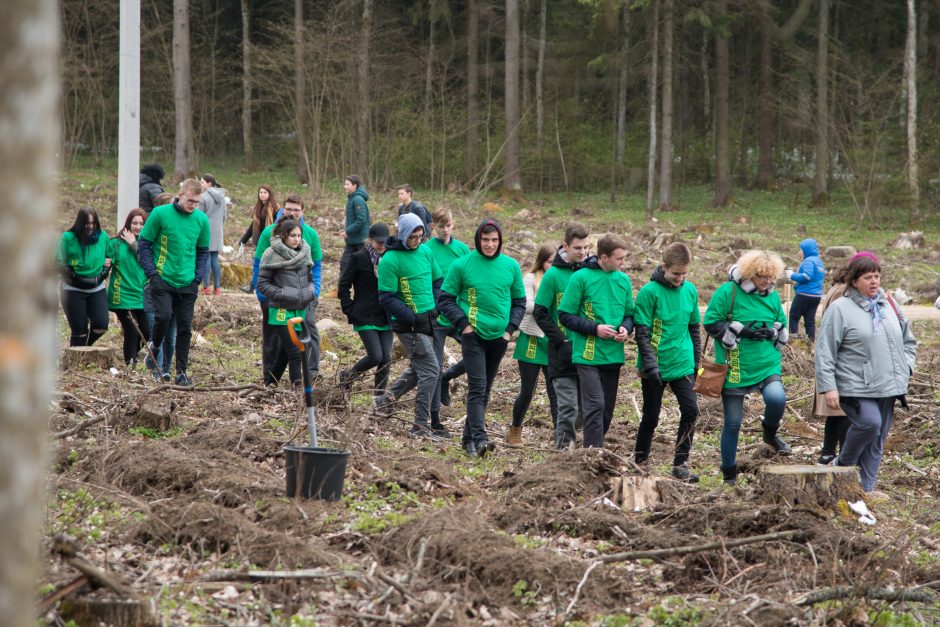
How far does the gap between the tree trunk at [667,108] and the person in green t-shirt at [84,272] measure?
2290cm

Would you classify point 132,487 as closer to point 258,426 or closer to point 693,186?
point 258,426

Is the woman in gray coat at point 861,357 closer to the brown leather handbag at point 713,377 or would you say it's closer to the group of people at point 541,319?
the group of people at point 541,319

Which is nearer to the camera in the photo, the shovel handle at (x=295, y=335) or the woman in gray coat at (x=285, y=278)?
the shovel handle at (x=295, y=335)

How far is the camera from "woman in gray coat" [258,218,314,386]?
30.9 ft

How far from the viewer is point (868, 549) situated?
18.7 feet

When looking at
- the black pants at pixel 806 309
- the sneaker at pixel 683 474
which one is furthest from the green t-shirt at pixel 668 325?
the black pants at pixel 806 309

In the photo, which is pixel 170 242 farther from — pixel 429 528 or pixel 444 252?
pixel 429 528

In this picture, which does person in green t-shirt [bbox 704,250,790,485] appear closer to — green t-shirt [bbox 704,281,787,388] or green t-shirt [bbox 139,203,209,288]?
green t-shirt [bbox 704,281,787,388]

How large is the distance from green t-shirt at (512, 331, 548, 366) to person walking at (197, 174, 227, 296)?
689cm

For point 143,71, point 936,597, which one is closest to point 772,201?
point 143,71

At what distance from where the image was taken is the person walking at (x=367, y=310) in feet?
30.8

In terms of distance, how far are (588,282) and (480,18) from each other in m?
33.0

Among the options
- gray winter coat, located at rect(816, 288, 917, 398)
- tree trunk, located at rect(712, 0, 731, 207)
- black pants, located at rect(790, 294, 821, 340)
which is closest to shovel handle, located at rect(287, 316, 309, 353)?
gray winter coat, located at rect(816, 288, 917, 398)

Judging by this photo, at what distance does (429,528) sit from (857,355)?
11.7 feet
